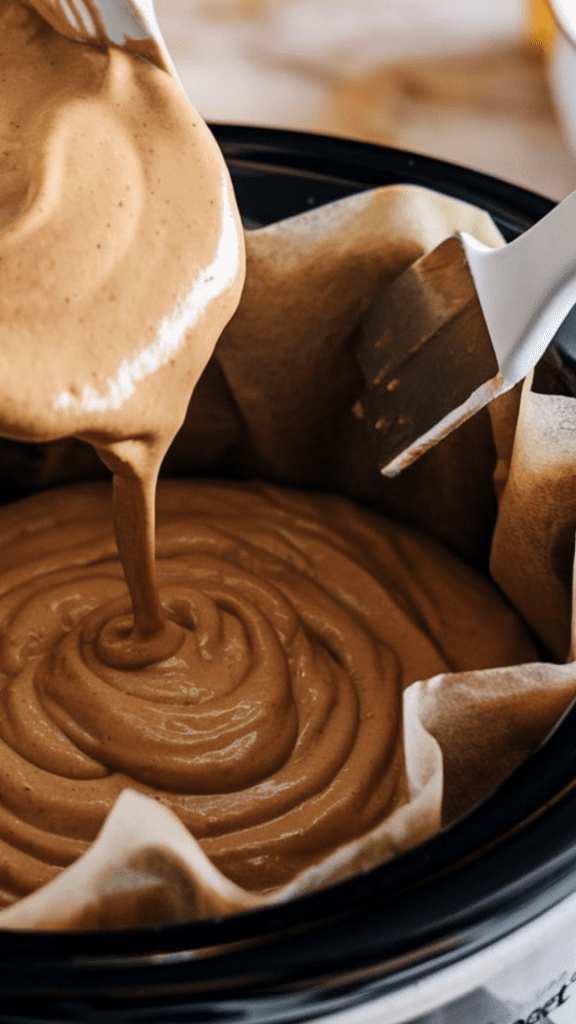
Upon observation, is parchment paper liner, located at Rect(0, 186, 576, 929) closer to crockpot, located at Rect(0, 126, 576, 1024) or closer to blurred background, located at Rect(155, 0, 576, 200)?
crockpot, located at Rect(0, 126, 576, 1024)

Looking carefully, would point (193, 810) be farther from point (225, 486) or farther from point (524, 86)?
point (524, 86)

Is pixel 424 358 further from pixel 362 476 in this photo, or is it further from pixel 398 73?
pixel 398 73

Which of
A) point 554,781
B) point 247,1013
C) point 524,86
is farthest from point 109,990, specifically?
point 524,86

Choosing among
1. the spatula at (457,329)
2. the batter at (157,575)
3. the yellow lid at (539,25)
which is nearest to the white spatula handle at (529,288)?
A: the spatula at (457,329)

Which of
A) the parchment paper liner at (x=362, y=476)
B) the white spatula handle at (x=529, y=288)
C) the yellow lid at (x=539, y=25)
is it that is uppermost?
the white spatula handle at (x=529, y=288)

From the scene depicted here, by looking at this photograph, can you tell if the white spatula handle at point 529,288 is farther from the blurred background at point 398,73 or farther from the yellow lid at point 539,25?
the yellow lid at point 539,25

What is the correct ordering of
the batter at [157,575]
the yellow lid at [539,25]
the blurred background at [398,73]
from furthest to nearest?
1. the yellow lid at [539,25]
2. the blurred background at [398,73]
3. the batter at [157,575]
